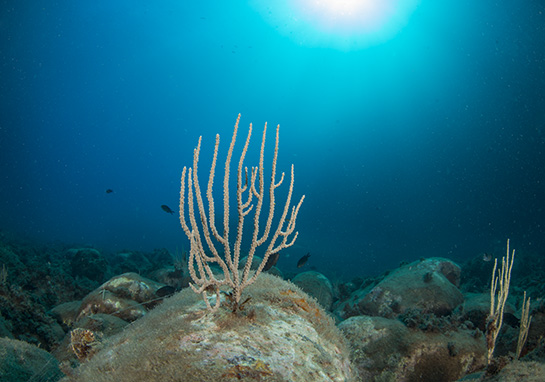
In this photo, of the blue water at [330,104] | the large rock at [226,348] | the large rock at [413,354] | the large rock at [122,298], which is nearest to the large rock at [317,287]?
the large rock at [413,354]

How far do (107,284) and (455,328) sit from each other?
836 cm

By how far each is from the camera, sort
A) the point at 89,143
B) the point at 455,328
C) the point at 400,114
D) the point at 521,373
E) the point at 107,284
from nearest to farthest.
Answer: the point at 521,373
the point at 455,328
the point at 107,284
the point at 400,114
the point at 89,143

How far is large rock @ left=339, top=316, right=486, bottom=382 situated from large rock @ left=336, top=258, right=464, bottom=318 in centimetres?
219

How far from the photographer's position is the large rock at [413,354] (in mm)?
4820

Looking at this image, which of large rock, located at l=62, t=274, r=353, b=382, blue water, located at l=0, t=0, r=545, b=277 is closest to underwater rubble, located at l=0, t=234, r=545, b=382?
large rock, located at l=62, t=274, r=353, b=382

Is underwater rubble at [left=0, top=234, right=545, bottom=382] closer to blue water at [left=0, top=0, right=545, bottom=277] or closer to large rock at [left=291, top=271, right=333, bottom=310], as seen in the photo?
large rock at [left=291, top=271, right=333, bottom=310]

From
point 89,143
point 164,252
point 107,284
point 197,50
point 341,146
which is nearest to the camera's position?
point 107,284

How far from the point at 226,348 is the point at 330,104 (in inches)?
3735

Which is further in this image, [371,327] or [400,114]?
[400,114]

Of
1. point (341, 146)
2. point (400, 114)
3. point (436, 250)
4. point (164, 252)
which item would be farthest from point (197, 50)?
point (436, 250)

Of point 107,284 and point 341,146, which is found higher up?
point 341,146

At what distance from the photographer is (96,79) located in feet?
323

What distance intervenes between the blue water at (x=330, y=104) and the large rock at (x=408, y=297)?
30.1 meters

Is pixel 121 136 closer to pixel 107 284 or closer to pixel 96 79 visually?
pixel 96 79
